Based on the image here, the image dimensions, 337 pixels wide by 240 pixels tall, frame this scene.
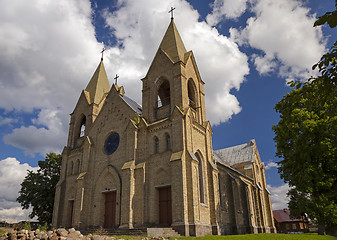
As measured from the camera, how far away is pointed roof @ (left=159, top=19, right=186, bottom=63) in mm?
26798

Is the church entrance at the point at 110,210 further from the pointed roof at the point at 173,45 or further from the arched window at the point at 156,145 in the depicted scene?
the pointed roof at the point at 173,45

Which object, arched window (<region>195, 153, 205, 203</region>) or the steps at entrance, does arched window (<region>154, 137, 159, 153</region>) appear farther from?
the steps at entrance

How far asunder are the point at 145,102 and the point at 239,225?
15605 millimetres

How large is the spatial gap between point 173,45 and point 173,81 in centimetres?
505

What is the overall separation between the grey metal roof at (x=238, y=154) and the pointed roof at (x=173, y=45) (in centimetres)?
1853

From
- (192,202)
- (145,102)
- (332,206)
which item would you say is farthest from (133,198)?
(332,206)

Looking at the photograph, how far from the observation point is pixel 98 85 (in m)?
34.8

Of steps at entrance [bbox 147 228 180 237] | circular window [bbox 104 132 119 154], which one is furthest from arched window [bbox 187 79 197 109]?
steps at entrance [bbox 147 228 180 237]

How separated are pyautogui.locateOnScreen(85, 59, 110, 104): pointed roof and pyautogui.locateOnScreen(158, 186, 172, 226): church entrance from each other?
16.3m

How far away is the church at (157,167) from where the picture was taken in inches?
819

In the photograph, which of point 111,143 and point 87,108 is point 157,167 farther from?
point 87,108

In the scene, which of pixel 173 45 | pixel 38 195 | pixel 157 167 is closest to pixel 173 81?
pixel 173 45

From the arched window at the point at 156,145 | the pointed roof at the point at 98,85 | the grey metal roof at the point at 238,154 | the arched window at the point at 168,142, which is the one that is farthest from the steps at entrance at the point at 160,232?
the grey metal roof at the point at 238,154

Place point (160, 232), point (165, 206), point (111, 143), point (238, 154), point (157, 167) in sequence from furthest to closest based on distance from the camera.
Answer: point (238, 154)
point (111, 143)
point (157, 167)
point (165, 206)
point (160, 232)
